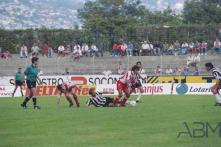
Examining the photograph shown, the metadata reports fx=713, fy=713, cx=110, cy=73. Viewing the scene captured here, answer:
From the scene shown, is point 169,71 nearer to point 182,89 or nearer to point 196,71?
point 196,71

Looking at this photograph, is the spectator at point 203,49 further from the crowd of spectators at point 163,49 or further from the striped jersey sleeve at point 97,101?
the striped jersey sleeve at point 97,101

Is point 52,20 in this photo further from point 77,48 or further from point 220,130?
point 220,130

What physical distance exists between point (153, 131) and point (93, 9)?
9936 cm

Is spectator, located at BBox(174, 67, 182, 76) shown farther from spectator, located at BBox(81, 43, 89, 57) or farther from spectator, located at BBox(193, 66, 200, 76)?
spectator, located at BBox(81, 43, 89, 57)

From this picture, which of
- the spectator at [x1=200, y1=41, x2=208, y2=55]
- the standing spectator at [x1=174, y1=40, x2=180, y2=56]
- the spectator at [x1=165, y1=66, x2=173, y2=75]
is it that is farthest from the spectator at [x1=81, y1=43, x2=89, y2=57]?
the spectator at [x1=200, y1=41, x2=208, y2=55]

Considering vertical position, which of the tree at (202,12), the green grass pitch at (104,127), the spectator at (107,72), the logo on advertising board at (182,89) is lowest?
the logo on advertising board at (182,89)

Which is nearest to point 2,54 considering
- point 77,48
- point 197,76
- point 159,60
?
point 77,48

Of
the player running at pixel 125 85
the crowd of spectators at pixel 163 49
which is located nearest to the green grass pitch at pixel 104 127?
the player running at pixel 125 85

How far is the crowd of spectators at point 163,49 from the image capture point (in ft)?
184

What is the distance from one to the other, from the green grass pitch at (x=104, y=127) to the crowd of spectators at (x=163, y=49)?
30.2 metres

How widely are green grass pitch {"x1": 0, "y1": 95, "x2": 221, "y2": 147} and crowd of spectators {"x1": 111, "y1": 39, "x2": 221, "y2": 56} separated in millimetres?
30226

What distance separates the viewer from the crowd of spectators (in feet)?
184

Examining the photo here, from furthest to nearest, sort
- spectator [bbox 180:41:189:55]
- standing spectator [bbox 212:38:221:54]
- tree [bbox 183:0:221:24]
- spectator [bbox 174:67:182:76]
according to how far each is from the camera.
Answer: tree [bbox 183:0:221:24] → spectator [bbox 180:41:189:55] → standing spectator [bbox 212:38:221:54] → spectator [bbox 174:67:182:76]

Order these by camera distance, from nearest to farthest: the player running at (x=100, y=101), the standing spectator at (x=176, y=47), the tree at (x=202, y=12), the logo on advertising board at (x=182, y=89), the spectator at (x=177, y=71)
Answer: the player running at (x=100, y=101) → the logo on advertising board at (x=182, y=89) → the spectator at (x=177, y=71) → the standing spectator at (x=176, y=47) → the tree at (x=202, y=12)
